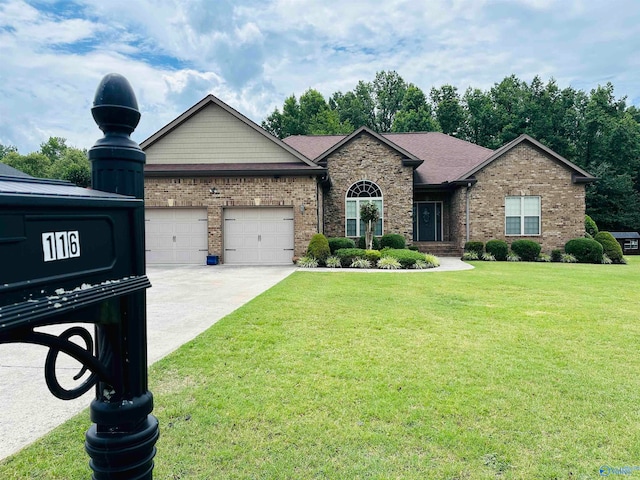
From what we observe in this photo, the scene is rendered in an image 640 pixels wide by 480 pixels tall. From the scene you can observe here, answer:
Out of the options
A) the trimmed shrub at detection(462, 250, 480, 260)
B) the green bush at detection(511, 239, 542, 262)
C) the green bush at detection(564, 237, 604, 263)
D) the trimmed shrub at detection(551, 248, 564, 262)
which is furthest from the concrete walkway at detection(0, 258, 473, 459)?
the green bush at detection(564, 237, 604, 263)

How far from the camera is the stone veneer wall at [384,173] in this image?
60.4 ft

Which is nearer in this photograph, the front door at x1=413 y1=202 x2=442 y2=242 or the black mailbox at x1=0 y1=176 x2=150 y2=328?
the black mailbox at x1=0 y1=176 x2=150 y2=328

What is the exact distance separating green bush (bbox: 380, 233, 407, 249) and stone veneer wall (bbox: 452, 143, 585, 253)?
13.9 ft

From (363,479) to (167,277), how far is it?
1078 cm

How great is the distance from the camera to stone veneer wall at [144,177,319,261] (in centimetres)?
1586

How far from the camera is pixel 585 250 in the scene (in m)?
17.2

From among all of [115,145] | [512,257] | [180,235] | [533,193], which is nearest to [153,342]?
[115,145]

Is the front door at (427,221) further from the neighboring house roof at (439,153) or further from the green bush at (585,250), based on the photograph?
the green bush at (585,250)

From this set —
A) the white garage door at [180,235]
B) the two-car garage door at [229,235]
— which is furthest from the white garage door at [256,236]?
the white garage door at [180,235]

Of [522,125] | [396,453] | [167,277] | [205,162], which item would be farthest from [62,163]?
[396,453]

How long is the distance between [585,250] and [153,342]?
18405 mm

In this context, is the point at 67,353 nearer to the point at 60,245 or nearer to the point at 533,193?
the point at 60,245

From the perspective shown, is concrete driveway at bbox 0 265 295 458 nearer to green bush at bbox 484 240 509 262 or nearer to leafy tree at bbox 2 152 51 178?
green bush at bbox 484 240 509 262

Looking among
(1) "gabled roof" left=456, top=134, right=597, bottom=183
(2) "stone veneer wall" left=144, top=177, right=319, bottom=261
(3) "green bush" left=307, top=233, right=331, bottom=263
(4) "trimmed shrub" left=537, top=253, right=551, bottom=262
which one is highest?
(1) "gabled roof" left=456, top=134, right=597, bottom=183
